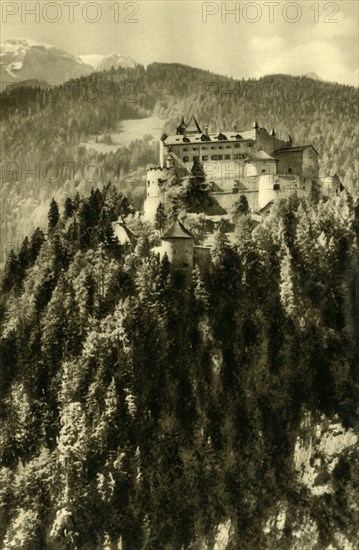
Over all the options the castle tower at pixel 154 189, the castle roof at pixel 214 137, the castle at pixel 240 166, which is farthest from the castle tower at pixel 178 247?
the castle roof at pixel 214 137

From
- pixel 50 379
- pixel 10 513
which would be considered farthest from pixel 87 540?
pixel 50 379

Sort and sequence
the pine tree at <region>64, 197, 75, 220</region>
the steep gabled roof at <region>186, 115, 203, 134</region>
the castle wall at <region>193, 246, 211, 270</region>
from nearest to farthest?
the castle wall at <region>193, 246, 211, 270</region> → the pine tree at <region>64, 197, 75, 220</region> → the steep gabled roof at <region>186, 115, 203, 134</region>

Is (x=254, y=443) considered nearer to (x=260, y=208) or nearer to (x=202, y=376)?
(x=202, y=376)

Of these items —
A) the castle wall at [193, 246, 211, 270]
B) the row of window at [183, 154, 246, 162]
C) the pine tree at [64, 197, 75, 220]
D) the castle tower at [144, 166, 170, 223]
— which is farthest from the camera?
the row of window at [183, 154, 246, 162]

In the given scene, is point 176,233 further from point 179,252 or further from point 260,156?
point 260,156

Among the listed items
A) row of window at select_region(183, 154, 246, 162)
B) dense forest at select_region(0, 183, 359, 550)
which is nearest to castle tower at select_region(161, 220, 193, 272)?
dense forest at select_region(0, 183, 359, 550)

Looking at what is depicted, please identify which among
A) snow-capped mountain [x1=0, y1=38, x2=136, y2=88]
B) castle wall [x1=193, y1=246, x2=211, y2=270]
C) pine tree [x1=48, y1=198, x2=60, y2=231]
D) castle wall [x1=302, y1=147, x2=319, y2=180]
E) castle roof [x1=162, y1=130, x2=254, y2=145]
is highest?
snow-capped mountain [x1=0, y1=38, x2=136, y2=88]

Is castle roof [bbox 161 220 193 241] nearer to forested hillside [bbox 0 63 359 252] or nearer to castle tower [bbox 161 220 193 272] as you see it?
castle tower [bbox 161 220 193 272]

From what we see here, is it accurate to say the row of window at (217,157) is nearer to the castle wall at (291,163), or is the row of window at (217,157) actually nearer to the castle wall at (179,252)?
the castle wall at (291,163)

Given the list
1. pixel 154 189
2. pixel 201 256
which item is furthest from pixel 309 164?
pixel 201 256
